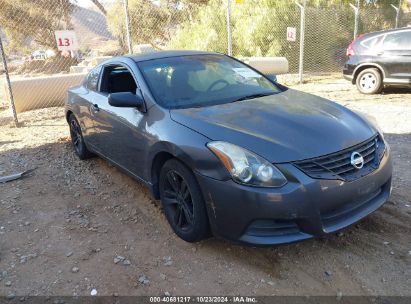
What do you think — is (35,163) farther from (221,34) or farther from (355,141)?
(221,34)

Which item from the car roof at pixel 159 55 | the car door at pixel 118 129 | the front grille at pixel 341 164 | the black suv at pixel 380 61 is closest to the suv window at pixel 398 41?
the black suv at pixel 380 61

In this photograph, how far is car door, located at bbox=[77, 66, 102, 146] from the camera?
485cm

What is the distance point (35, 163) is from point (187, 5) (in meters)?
A: 16.1

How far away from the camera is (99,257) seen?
128 inches

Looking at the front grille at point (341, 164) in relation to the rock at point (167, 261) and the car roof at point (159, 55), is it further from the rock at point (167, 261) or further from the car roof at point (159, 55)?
the car roof at point (159, 55)

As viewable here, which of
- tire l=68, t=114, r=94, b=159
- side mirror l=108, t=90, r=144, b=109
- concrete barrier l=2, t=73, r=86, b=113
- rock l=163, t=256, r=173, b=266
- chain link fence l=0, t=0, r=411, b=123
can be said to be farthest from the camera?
chain link fence l=0, t=0, r=411, b=123

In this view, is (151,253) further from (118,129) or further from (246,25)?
(246,25)

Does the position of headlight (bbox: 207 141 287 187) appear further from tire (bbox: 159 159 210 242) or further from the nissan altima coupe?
tire (bbox: 159 159 210 242)

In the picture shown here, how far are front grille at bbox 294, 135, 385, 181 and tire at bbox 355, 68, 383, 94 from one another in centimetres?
693

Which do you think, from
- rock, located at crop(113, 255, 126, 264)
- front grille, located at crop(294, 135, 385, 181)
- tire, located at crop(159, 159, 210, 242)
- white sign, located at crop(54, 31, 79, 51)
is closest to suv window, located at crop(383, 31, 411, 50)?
front grille, located at crop(294, 135, 385, 181)

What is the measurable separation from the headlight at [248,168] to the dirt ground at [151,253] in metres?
0.75

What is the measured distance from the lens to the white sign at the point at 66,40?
880 cm

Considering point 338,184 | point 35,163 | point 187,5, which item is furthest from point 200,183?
point 187,5

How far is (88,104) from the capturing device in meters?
4.86
